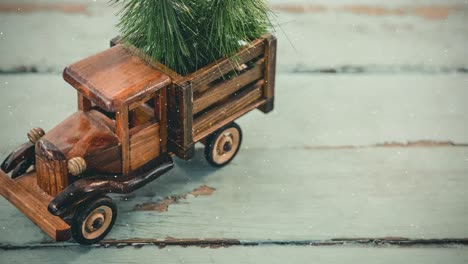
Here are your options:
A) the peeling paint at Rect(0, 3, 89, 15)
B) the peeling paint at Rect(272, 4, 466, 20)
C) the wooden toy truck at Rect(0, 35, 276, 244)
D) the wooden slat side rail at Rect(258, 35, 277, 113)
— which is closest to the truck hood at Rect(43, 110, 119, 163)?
the wooden toy truck at Rect(0, 35, 276, 244)

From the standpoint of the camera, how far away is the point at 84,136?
2.18 metres

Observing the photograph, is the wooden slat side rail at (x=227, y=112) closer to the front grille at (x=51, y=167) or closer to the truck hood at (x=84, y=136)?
the truck hood at (x=84, y=136)

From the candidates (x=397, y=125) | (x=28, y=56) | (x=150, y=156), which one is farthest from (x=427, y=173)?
(x=28, y=56)

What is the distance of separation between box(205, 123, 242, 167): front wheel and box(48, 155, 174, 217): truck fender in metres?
0.14

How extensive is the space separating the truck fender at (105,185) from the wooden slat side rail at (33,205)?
0.03 metres

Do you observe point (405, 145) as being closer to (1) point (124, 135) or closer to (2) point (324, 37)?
(2) point (324, 37)

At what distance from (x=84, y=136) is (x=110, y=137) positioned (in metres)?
0.06

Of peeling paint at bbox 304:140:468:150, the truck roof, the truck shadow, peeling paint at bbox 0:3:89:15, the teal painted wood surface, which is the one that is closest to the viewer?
the truck roof

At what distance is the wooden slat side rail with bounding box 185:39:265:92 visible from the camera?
219 centimetres

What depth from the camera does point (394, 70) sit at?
273 centimetres

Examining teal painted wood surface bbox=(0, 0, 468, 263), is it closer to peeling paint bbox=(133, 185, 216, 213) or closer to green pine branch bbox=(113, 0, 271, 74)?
peeling paint bbox=(133, 185, 216, 213)

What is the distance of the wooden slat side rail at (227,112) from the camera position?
89.1 inches

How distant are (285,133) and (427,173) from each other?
40 centimetres

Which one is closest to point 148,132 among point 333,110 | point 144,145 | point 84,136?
point 144,145
